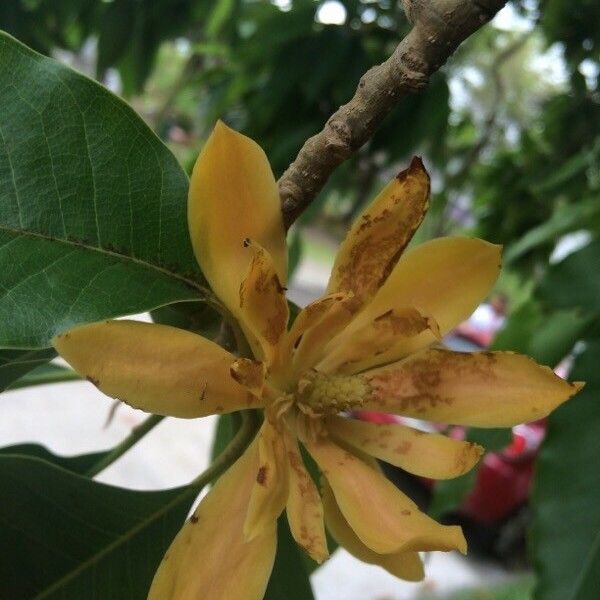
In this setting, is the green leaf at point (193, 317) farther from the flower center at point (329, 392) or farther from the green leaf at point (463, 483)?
the green leaf at point (463, 483)

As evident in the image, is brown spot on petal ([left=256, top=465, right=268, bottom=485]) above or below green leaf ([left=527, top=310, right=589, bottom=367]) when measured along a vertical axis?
below

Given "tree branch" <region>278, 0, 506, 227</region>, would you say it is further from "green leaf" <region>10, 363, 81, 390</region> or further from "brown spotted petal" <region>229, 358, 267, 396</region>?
"green leaf" <region>10, 363, 81, 390</region>

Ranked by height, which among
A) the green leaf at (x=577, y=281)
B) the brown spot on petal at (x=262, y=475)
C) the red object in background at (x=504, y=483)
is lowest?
the red object in background at (x=504, y=483)

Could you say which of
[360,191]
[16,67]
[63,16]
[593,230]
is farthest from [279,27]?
[16,67]

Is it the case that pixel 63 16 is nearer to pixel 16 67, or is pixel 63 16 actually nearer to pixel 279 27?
pixel 279 27

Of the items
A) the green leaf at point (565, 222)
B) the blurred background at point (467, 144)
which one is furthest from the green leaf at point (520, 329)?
the green leaf at point (565, 222)

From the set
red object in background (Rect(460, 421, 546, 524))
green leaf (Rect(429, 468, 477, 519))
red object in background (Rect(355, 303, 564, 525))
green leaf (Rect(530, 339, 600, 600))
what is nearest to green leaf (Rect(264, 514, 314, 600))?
green leaf (Rect(530, 339, 600, 600))
